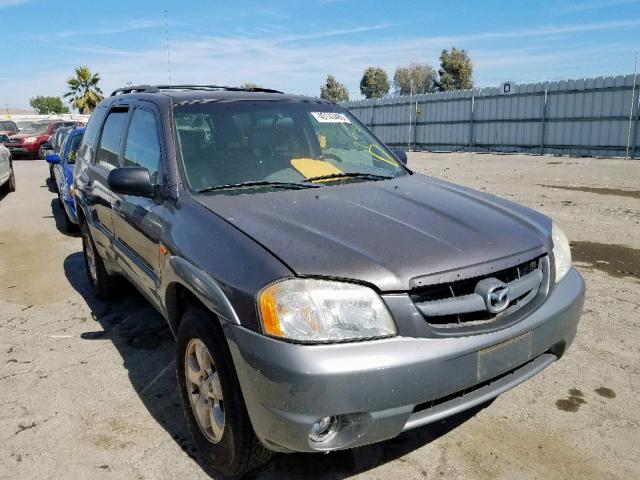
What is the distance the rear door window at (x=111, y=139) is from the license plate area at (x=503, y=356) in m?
2.85

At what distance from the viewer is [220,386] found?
7.16 feet

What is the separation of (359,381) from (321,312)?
276 mm

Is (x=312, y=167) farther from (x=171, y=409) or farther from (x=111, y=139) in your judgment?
(x=111, y=139)

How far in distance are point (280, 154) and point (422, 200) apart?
93cm

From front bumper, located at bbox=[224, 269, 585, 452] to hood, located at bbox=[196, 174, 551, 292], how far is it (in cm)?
26

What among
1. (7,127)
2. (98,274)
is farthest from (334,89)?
(98,274)

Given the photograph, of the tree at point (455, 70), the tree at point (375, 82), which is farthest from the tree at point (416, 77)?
the tree at point (455, 70)

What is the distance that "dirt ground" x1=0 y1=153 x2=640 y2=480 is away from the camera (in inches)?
96.7

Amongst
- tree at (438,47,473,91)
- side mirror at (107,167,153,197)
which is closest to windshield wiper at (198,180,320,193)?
side mirror at (107,167,153,197)

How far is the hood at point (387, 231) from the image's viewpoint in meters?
2.02

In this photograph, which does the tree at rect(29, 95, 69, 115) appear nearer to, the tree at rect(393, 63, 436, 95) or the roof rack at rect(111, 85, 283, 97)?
the tree at rect(393, 63, 436, 95)

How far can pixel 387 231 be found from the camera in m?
2.31

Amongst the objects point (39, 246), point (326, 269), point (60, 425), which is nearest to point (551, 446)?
point (326, 269)

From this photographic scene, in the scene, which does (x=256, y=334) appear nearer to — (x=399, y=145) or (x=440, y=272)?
(x=440, y=272)
